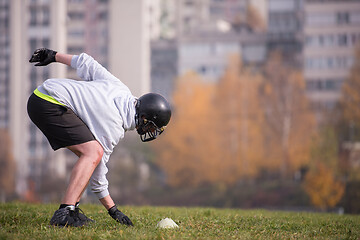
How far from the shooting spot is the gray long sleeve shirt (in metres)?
7.14

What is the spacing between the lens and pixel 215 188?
56.7 m

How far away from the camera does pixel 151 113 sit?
7266 millimetres

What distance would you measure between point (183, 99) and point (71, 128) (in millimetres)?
61266

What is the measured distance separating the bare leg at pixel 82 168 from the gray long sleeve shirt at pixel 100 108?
137 millimetres

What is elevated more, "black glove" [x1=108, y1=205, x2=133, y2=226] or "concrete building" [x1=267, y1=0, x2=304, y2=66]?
"concrete building" [x1=267, y1=0, x2=304, y2=66]

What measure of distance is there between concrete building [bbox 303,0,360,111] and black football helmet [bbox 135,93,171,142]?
74761 millimetres

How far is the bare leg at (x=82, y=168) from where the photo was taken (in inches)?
275

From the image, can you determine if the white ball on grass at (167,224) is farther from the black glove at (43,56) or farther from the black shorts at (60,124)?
the black glove at (43,56)

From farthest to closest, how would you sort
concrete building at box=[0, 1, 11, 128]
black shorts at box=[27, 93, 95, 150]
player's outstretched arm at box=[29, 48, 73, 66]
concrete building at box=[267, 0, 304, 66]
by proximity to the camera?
1. concrete building at box=[0, 1, 11, 128]
2. concrete building at box=[267, 0, 304, 66]
3. player's outstretched arm at box=[29, 48, 73, 66]
4. black shorts at box=[27, 93, 95, 150]

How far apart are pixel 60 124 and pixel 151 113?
0.96 metres

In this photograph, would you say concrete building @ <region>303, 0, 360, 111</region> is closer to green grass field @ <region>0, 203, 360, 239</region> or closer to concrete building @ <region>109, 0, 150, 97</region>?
concrete building @ <region>109, 0, 150, 97</region>

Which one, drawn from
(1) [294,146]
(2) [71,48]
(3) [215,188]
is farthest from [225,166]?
(2) [71,48]

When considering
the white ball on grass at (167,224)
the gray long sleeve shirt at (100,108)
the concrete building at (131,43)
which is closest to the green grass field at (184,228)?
the white ball on grass at (167,224)

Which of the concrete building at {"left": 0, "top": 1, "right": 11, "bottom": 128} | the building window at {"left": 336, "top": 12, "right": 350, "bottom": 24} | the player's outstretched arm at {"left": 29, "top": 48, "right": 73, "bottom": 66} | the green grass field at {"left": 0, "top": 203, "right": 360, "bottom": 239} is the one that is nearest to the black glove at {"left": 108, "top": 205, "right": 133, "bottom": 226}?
the green grass field at {"left": 0, "top": 203, "right": 360, "bottom": 239}
